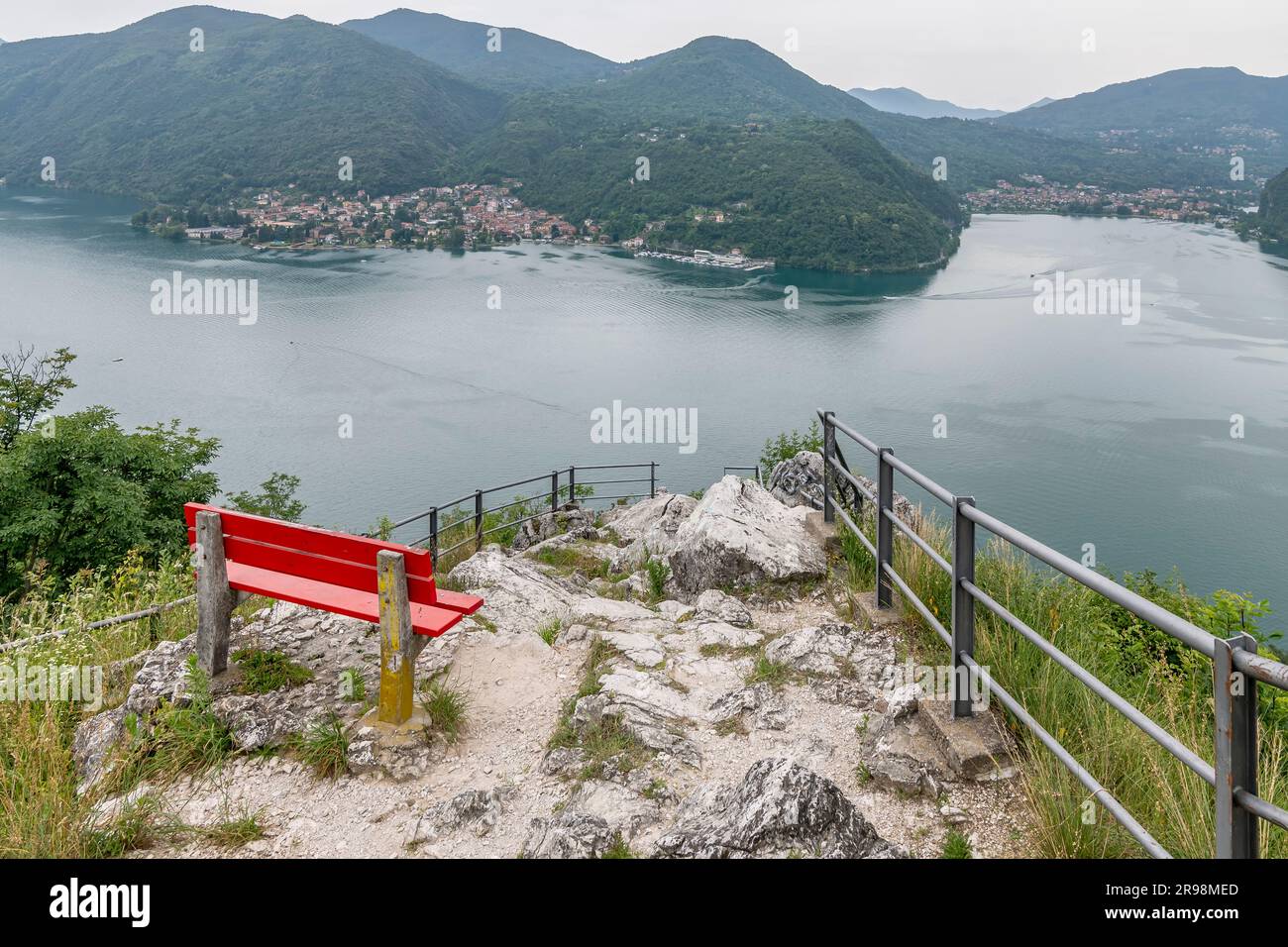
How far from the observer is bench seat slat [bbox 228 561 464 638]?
3.65 metres

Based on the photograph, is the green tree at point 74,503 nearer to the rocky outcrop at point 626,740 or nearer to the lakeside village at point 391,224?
the rocky outcrop at point 626,740

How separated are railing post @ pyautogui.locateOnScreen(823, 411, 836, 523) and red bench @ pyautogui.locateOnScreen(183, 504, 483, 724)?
247 cm

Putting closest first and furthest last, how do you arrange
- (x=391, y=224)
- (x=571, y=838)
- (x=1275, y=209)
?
(x=571, y=838) → (x=1275, y=209) → (x=391, y=224)

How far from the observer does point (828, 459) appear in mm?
5531

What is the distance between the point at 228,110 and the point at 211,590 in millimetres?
169313

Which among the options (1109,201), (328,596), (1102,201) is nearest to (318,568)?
(328,596)

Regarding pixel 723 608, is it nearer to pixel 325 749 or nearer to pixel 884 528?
pixel 884 528

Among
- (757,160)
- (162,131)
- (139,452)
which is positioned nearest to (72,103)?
(162,131)

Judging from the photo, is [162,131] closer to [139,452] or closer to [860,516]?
[139,452]

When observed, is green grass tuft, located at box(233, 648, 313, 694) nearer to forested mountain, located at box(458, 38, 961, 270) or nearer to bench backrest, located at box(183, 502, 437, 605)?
bench backrest, located at box(183, 502, 437, 605)

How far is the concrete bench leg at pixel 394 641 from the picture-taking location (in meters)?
3.54

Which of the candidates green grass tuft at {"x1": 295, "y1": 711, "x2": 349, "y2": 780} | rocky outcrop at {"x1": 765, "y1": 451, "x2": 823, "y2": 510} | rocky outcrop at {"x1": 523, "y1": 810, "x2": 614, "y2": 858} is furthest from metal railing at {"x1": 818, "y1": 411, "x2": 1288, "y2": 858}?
rocky outcrop at {"x1": 765, "y1": 451, "x2": 823, "y2": 510}

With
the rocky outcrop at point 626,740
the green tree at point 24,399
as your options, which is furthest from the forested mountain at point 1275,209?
the rocky outcrop at point 626,740

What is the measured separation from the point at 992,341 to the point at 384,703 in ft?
171
